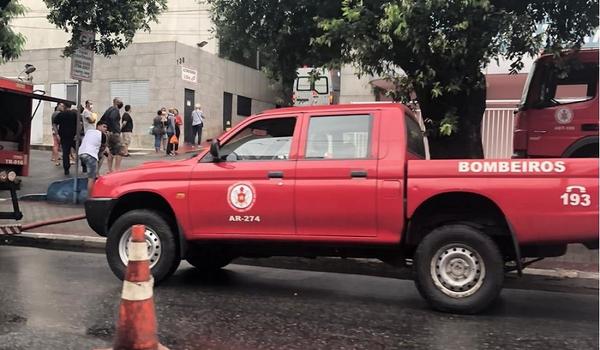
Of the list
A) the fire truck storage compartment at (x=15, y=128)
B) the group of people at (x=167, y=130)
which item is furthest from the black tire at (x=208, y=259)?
the group of people at (x=167, y=130)

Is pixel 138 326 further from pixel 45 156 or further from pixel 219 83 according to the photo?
pixel 219 83

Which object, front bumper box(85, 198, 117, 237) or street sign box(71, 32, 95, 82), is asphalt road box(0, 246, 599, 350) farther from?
street sign box(71, 32, 95, 82)

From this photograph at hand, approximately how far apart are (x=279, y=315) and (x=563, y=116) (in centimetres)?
553

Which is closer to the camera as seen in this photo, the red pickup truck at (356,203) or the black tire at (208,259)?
the red pickup truck at (356,203)

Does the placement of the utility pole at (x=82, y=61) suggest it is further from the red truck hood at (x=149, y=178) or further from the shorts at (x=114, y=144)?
the red truck hood at (x=149, y=178)

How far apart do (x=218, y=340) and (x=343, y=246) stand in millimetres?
1771

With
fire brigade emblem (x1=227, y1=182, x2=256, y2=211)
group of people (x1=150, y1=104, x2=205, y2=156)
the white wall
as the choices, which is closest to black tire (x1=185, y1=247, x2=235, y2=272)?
fire brigade emblem (x1=227, y1=182, x2=256, y2=211)

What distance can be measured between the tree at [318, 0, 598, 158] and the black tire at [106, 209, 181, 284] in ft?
10.6

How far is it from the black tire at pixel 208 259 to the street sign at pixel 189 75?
18634mm

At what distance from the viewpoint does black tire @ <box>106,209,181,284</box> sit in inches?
257

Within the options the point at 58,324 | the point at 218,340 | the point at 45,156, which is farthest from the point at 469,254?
the point at 45,156

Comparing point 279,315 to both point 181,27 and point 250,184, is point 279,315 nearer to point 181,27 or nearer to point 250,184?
point 250,184

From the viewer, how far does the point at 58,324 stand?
514 centimetres

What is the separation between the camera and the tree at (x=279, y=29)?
9180 mm
